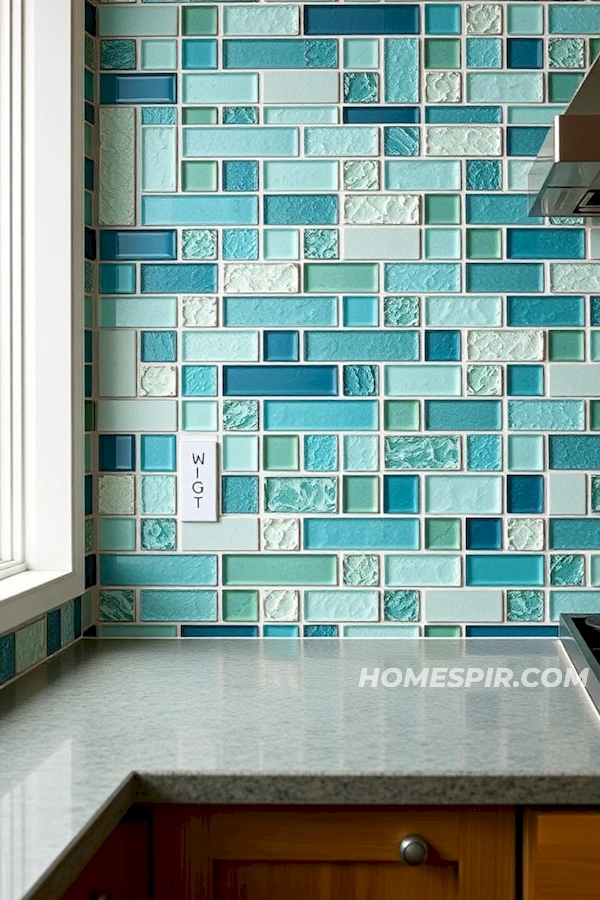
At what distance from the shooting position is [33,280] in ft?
5.43

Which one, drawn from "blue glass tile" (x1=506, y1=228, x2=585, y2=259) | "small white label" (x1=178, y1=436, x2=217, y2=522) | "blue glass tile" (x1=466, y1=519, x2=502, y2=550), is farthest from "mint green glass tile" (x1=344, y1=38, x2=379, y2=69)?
"blue glass tile" (x1=466, y1=519, x2=502, y2=550)

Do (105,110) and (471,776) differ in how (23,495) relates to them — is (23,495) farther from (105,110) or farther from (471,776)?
(471,776)

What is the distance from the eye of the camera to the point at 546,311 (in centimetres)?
174

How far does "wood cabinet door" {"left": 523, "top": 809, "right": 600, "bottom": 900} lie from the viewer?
1085 mm

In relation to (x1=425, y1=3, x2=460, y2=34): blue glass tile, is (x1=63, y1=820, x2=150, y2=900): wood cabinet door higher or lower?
lower

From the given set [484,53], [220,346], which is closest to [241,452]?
[220,346]

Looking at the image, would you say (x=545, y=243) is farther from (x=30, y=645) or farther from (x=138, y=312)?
(x=30, y=645)

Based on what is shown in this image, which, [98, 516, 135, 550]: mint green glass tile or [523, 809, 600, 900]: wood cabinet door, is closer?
[523, 809, 600, 900]: wood cabinet door

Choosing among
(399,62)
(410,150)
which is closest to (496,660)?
(410,150)

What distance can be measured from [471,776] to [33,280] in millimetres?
1072

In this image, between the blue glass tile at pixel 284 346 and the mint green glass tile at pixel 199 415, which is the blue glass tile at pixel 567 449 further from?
the mint green glass tile at pixel 199 415

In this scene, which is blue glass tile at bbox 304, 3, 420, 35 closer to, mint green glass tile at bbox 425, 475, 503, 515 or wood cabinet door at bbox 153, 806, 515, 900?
mint green glass tile at bbox 425, 475, 503, 515

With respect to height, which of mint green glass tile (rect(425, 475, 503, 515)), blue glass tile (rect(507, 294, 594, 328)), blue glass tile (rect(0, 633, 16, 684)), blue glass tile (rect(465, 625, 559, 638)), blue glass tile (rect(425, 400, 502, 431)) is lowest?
blue glass tile (rect(465, 625, 559, 638))

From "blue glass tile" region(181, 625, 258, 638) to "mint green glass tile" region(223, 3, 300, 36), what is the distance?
1.05 m
